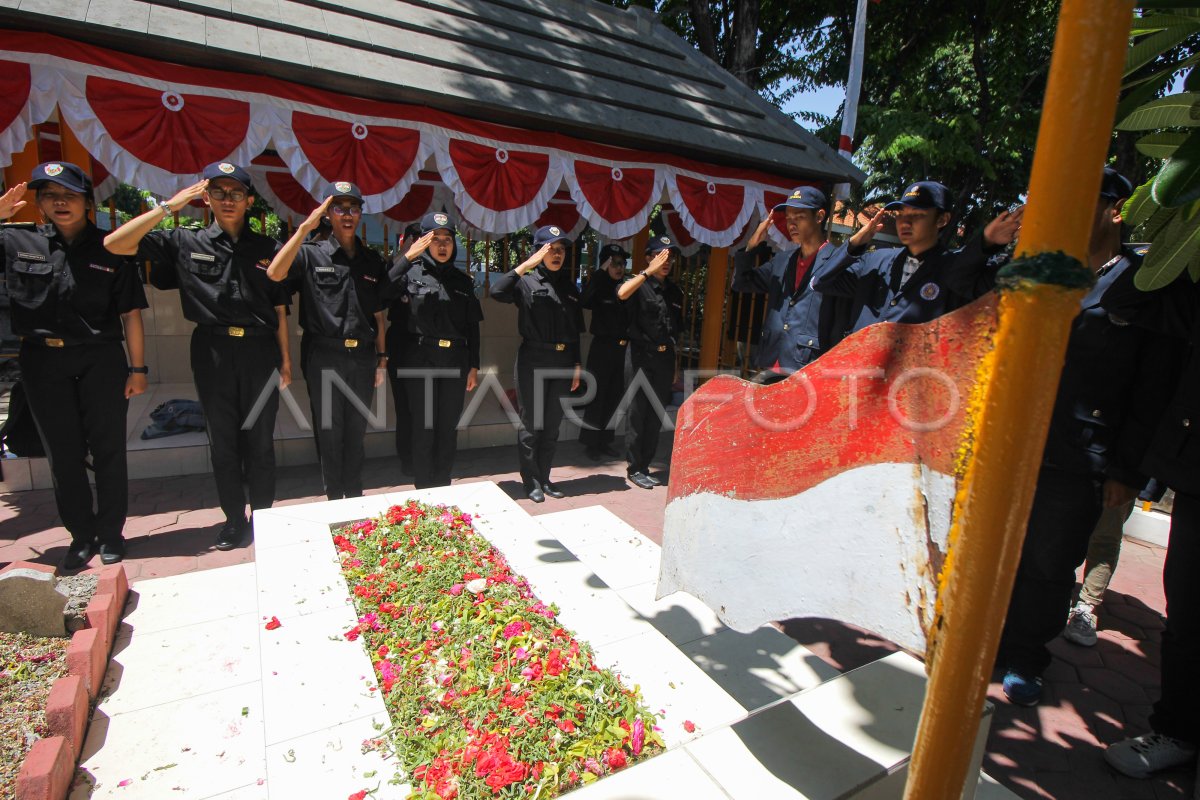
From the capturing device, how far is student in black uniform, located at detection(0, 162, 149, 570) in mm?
3262

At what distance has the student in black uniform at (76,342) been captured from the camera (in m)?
3.26

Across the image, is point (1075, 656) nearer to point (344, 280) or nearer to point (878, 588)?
point (878, 588)

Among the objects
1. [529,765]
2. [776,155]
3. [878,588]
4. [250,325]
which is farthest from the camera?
[776,155]

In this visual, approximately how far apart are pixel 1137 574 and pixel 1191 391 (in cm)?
273

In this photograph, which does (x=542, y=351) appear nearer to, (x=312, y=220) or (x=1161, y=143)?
(x=312, y=220)

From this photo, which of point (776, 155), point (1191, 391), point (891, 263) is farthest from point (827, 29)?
point (1191, 391)

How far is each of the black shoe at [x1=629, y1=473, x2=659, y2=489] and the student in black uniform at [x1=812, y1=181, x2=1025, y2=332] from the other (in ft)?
8.16

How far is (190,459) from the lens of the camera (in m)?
4.99

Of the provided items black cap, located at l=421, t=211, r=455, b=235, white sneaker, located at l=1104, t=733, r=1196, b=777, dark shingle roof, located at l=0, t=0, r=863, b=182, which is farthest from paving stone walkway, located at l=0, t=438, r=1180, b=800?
dark shingle roof, located at l=0, t=0, r=863, b=182

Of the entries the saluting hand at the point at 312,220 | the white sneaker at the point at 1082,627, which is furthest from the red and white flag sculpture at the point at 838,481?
the saluting hand at the point at 312,220

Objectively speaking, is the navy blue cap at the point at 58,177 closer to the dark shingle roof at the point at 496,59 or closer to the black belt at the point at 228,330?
the black belt at the point at 228,330

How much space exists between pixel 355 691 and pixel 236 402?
2.28 metres

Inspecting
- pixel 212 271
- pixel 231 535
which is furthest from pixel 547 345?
pixel 231 535

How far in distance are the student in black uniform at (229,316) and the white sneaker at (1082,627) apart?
4704 mm
